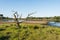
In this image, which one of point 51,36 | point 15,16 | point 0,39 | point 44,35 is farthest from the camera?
point 15,16

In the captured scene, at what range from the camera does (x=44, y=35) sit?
10.9 meters

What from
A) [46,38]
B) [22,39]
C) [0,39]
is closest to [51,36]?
[46,38]

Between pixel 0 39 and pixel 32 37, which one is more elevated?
pixel 32 37

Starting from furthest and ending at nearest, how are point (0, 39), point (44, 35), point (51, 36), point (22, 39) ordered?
point (0, 39) → point (22, 39) → point (44, 35) → point (51, 36)

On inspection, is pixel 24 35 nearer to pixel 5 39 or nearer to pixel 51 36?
pixel 51 36

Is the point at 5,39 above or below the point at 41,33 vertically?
below

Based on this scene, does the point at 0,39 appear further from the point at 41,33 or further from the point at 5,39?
the point at 41,33

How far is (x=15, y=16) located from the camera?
3622cm

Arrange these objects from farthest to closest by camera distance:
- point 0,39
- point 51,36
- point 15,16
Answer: point 15,16 → point 0,39 → point 51,36

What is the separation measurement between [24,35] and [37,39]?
92.4 inches

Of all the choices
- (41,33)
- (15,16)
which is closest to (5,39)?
(41,33)

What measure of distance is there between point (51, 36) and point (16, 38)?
10.6 ft

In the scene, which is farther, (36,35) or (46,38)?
(36,35)

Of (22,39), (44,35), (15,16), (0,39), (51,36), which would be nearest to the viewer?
(51,36)
